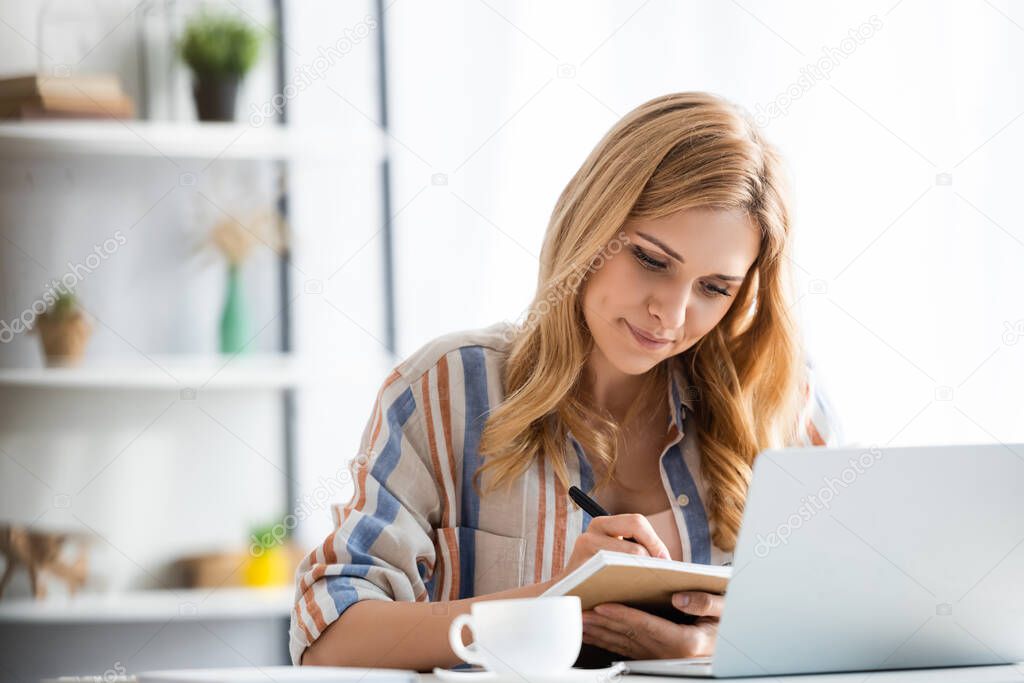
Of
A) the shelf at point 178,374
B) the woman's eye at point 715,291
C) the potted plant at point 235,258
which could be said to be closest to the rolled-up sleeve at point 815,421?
the woman's eye at point 715,291

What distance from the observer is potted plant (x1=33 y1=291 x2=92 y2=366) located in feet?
7.00

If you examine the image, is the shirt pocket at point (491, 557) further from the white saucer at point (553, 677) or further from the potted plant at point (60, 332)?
the potted plant at point (60, 332)

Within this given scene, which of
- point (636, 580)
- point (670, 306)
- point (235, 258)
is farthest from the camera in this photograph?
point (235, 258)

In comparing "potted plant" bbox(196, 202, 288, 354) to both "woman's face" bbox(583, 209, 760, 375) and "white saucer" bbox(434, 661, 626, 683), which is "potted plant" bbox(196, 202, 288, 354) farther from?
"white saucer" bbox(434, 661, 626, 683)

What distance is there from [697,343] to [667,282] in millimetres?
254

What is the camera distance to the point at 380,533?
1.23 metres

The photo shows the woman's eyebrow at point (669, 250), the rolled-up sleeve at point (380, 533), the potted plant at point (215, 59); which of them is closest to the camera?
the rolled-up sleeve at point (380, 533)

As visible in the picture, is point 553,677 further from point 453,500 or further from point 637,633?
point 453,500

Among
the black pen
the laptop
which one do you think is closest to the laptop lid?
the laptop

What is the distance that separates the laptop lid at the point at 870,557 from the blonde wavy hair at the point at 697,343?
1.82 feet

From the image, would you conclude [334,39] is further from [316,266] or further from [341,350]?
[341,350]

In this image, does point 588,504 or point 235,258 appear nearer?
point 588,504

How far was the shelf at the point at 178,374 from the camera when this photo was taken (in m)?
2.13

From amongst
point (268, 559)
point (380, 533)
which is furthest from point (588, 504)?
point (268, 559)
